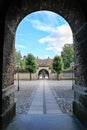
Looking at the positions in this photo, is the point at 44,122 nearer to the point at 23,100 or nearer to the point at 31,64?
the point at 23,100

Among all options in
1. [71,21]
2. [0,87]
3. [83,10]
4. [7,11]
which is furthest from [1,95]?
[71,21]

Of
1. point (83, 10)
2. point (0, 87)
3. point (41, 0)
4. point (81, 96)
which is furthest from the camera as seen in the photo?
point (41, 0)

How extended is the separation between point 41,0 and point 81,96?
373 cm

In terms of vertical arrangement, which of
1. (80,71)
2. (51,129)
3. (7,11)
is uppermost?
(7,11)

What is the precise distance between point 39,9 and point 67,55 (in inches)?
2633

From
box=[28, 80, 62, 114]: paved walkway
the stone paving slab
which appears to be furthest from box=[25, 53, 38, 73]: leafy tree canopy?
the stone paving slab

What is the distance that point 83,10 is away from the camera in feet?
23.0

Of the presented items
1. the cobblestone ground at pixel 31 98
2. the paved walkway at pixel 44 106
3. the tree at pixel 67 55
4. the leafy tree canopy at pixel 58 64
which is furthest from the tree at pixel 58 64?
the paved walkway at pixel 44 106

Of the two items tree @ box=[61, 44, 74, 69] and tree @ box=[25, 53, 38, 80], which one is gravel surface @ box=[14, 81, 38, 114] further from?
tree @ box=[61, 44, 74, 69]

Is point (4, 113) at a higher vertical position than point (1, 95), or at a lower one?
lower

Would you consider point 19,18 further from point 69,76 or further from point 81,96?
point 69,76

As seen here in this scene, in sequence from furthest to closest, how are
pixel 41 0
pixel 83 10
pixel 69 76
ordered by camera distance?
pixel 69 76, pixel 41 0, pixel 83 10

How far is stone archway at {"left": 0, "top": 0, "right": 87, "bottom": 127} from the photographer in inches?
275

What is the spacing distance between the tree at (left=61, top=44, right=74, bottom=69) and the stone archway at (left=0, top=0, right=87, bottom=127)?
211ft
